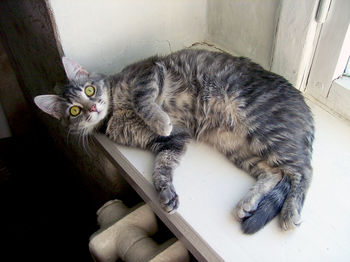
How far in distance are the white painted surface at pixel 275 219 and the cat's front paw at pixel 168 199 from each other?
0.02 metres

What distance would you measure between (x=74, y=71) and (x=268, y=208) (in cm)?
79

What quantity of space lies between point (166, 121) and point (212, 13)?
2.34 feet

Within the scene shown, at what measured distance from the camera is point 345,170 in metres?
1.03

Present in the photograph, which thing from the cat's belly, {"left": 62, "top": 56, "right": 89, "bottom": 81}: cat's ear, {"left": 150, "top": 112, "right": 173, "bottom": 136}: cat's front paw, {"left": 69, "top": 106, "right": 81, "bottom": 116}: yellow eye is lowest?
the cat's belly

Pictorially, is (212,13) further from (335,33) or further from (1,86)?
(1,86)

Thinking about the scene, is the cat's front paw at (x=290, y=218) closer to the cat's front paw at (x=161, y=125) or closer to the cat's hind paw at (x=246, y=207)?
the cat's hind paw at (x=246, y=207)

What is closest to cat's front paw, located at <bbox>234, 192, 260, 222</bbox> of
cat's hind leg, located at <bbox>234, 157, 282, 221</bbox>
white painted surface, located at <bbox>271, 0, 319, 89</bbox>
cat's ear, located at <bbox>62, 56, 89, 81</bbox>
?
cat's hind leg, located at <bbox>234, 157, 282, 221</bbox>

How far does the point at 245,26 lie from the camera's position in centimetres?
138

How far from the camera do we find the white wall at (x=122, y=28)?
1153mm

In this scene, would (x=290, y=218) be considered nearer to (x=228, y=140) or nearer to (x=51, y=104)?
(x=228, y=140)

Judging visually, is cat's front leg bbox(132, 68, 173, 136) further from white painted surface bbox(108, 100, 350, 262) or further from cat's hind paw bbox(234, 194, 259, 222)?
cat's hind paw bbox(234, 194, 259, 222)

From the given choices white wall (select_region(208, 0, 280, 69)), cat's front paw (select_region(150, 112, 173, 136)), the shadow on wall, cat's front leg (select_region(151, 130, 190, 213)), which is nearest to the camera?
cat's front leg (select_region(151, 130, 190, 213))

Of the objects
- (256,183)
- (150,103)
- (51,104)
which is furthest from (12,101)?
(256,183)

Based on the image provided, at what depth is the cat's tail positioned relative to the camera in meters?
0.89
